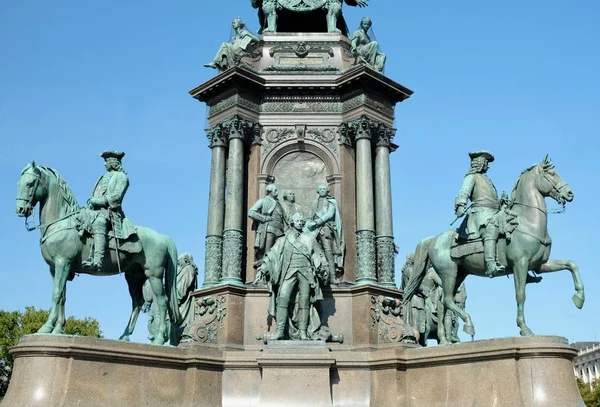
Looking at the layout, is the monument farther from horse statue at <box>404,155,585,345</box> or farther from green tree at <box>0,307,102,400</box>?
green tree at <box>0,307,102,400</box>

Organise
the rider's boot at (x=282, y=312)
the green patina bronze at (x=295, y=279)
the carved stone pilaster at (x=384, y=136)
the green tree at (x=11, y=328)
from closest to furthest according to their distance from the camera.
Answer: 1. the rider's boot at (x=282, y=312)
2. the green patina bronze at (x=295, y=279)
3. the carved stone pilaster at (x=384, y=136)
4. the green tree at (x=11, y=328)

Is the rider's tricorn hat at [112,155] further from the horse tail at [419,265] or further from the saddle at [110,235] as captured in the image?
the horse tail at [419,265]

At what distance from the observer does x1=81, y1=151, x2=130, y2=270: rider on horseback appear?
14617mm

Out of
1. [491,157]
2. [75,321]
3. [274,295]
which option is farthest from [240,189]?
Answer: [75,321]

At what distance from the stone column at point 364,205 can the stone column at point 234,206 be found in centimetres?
302

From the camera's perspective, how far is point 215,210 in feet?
60.5

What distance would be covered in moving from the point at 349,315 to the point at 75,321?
35.7 metres

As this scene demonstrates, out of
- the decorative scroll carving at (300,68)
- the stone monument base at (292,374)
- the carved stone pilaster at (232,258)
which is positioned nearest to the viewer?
the stone monument base at (292,374)

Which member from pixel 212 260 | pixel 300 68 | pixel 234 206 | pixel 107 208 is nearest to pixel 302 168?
pixel 234 206

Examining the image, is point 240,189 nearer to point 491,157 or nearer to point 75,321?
point 491,157

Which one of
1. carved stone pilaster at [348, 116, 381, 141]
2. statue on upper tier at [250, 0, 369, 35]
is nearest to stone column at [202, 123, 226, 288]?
carved stone pilaster at [348, 116, 381, 141]

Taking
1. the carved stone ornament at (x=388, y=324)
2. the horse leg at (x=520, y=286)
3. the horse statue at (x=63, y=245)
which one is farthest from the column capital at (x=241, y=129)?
the horse leg at (x=520, y=286)

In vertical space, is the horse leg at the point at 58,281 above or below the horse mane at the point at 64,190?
below

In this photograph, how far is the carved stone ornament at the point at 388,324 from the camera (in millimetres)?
16844
